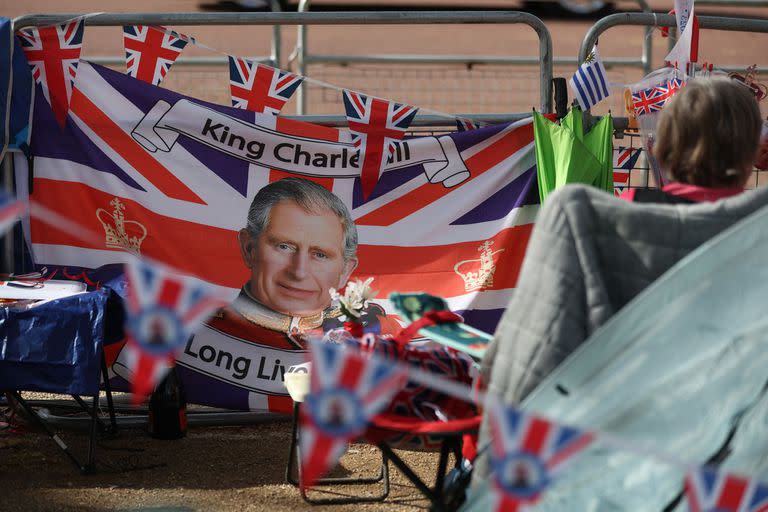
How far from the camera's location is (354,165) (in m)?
4.66

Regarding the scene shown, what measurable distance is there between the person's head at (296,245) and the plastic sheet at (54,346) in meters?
0.90

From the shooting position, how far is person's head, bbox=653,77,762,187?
2.46 m

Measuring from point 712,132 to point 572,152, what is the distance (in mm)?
1917

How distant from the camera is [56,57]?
4.46m

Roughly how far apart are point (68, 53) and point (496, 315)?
2424mm

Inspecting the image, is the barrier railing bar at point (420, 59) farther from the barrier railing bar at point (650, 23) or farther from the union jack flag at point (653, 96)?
the union jack flag at point (653, 96)

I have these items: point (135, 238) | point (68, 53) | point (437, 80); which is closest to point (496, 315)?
point (135, 238)

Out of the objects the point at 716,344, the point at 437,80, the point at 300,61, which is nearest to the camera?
the point at 716,344

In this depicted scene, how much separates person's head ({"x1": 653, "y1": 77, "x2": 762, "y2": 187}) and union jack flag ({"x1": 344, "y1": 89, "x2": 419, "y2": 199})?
7.13ft

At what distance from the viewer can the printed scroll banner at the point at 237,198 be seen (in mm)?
4547

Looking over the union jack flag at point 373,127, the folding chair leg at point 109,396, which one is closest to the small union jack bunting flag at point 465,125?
the union jack flag at point 373,127

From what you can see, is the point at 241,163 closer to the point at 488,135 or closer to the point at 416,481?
the point at 488,135

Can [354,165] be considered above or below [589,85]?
below

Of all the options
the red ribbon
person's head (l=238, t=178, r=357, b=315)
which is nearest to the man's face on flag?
person's head (l=238, t=178, r=357, b=315)
